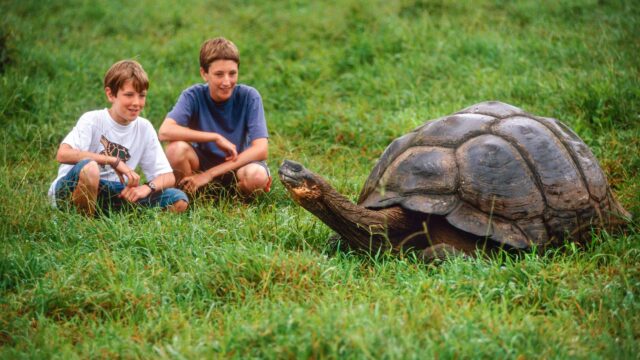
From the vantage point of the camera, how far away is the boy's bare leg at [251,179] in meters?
4.70

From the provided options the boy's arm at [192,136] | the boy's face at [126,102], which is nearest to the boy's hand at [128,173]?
the boy's face at [126,102]

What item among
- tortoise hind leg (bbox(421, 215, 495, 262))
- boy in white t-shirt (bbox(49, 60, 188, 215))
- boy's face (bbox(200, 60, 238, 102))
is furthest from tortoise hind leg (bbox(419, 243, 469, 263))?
boy's face (bbox(200, 60, 238, 102))

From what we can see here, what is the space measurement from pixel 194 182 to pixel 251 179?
42 centimetres

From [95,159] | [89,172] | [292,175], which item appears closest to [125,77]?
[95,159]

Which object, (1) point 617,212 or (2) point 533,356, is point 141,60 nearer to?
(1) point 617,212

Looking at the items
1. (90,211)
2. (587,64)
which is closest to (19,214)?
(90,211)

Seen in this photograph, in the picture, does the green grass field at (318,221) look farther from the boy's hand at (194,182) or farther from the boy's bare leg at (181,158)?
the boy's bare leg at (181,158)

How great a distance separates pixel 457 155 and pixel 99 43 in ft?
21.5

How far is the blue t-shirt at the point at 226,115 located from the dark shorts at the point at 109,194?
717 millimetres

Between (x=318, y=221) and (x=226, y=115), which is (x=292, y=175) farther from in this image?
(x=226, y=115)

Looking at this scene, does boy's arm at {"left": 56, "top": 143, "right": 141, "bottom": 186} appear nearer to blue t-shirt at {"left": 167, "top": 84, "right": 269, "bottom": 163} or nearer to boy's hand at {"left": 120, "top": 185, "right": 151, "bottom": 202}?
boy's hand at {"left": 120, "top": 185, "right": 151, "bottom": 202}

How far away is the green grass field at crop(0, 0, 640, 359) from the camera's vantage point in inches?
106

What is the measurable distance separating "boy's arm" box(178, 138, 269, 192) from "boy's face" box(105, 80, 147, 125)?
0.65 meters

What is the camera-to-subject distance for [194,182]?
4.72 m
